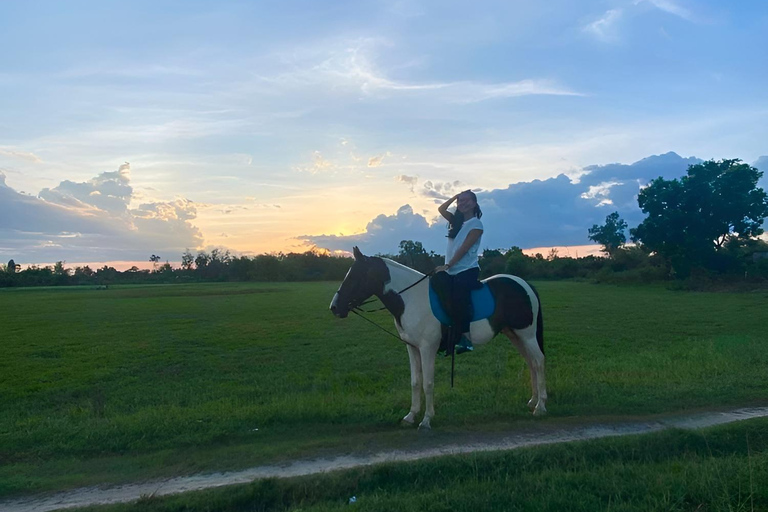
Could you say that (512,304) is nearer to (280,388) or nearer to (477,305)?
(477,305)

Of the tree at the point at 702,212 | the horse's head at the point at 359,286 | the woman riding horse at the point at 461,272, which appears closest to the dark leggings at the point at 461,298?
the woman riding horse at the point at 461,272

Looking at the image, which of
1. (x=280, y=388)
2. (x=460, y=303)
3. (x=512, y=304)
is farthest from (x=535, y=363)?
(x=280, y=388)

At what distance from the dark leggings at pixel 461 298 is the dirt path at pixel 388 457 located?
1.43 meters

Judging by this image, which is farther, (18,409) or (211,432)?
(18,409)

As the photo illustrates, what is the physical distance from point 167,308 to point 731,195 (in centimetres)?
4687

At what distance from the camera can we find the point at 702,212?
48031 millimetres

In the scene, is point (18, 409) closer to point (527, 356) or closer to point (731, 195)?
point (527, 356)

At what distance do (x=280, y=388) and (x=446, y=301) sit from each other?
16.7ft

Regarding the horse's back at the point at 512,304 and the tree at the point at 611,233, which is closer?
the horse's back at the point at 512,304

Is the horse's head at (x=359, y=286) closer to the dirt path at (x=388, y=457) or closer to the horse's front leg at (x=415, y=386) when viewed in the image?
the horse's front leg at (x=415, y=386)

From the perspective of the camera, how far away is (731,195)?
46344 millimetres

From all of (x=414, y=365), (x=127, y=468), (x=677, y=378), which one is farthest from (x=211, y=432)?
(x=677, y=378)

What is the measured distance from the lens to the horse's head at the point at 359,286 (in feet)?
22.8

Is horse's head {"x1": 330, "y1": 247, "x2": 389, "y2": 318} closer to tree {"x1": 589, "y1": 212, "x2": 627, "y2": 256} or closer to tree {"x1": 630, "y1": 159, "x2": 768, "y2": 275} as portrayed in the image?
tree {"x1": 630, "y1": 159, "x2": 768, "y2": 275}
